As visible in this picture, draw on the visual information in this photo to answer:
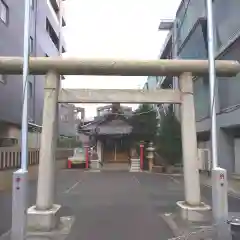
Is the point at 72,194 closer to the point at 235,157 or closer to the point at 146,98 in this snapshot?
the point at 146,98

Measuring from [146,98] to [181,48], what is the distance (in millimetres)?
20049

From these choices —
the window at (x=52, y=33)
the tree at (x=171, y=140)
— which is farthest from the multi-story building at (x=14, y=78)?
the tree at (x=171, y=140)

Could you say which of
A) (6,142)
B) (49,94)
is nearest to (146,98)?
(49,94)

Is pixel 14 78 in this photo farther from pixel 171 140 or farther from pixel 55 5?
pixel 55 5

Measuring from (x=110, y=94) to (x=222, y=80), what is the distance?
12.9 metres

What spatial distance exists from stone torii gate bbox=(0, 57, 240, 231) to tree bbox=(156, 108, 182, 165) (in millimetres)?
20531

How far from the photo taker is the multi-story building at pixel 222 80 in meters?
20.2

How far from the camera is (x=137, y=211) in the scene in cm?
1273

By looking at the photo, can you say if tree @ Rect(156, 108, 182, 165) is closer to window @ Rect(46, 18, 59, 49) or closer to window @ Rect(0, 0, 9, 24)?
window @ Rect(46, 18, 59, 49)

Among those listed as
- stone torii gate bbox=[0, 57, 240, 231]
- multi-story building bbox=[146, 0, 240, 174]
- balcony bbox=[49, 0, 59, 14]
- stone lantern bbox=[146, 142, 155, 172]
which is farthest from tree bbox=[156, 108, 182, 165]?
stone torii gate bbox=[0, 57, 240, 231]

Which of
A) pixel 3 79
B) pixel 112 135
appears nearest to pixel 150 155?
pixel 112 135

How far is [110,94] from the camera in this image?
11297mm

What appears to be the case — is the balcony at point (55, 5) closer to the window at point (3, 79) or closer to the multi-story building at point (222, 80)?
the multi-story building at point (222, 80)

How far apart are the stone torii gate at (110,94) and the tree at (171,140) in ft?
67.4
